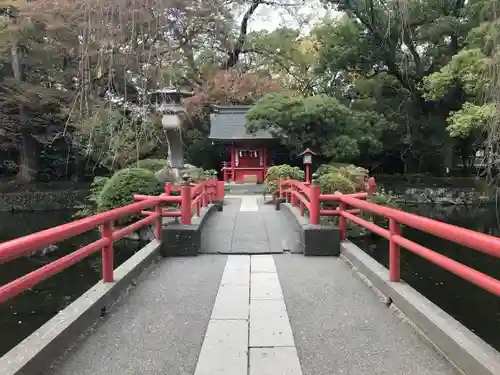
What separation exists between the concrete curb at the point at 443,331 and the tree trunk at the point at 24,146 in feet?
81.2

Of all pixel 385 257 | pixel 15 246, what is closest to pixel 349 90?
pixel 385 257

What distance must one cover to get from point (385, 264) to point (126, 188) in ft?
23.1

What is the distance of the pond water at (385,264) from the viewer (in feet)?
25.2

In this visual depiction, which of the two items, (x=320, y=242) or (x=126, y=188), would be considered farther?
(x=126, y=188)

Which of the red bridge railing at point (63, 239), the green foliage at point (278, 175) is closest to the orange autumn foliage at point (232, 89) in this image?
the green foliage at point (278, 175)

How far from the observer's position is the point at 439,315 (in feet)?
10.9

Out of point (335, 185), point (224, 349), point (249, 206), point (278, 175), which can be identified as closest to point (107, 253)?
point (224, 349)

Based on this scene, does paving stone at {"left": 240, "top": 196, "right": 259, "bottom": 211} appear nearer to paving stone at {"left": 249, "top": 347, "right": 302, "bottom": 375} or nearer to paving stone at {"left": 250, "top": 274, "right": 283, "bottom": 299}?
paving stone at {"left": 250, "top": 274, "right": 283, "bottom": 299}

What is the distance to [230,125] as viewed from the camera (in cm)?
2486

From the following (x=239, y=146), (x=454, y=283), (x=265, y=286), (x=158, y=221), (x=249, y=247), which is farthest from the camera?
(x=239, y=146)

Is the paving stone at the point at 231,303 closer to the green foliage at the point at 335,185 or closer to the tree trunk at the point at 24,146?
the green foliage at the point at 335,185

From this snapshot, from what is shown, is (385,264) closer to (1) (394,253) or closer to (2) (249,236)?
(2) (249,236)

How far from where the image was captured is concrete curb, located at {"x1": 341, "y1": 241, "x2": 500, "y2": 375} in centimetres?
262

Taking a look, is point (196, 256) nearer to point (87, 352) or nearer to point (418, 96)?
point (87, 352)
